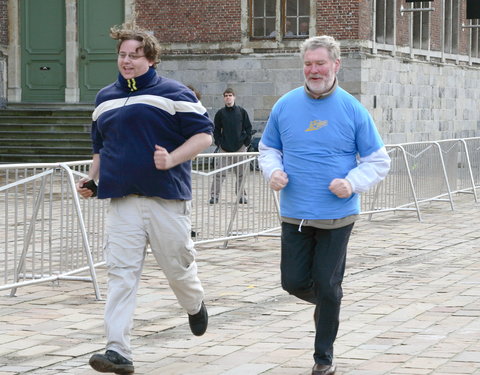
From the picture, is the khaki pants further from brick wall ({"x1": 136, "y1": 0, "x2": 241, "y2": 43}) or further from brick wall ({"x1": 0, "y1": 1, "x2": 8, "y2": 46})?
brick wall ({"x1": 0, "y1": 1, "x2": 8, "y2": 46})

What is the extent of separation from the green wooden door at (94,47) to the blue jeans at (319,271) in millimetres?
21562

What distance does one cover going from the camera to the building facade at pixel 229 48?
26.5 meters

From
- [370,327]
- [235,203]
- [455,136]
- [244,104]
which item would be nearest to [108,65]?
[244,104]

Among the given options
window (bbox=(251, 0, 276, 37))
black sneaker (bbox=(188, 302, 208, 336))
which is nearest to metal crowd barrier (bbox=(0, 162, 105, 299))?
black sneaker (bbox=(188, 302, 208, 336))

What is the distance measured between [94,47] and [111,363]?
2210cm

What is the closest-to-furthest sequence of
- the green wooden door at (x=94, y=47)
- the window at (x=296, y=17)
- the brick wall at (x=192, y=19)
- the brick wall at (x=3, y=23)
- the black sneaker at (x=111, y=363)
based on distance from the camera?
the black sneaker at (x=111, y=363), the window at (x=296, y=17), the brick wall at (x=192, y=19), the green wooden door at (x=94, y=47), the brick wall at (x=3, y=23)

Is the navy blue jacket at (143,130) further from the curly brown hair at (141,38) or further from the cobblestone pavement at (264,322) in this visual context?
the cobblestone pavement at (264,322)

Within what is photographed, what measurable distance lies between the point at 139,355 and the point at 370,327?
1.71m

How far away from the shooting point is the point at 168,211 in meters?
6.53

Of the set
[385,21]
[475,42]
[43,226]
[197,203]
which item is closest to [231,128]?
[197,203]

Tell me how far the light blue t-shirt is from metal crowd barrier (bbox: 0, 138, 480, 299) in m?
2.80

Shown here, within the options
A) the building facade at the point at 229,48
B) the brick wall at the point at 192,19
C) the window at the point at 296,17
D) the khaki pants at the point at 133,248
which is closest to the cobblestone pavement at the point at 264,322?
the khaki pants at the point at 133,248

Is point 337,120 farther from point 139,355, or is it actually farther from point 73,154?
point 73,154

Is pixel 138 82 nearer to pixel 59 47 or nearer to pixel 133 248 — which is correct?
pixel 133 248
